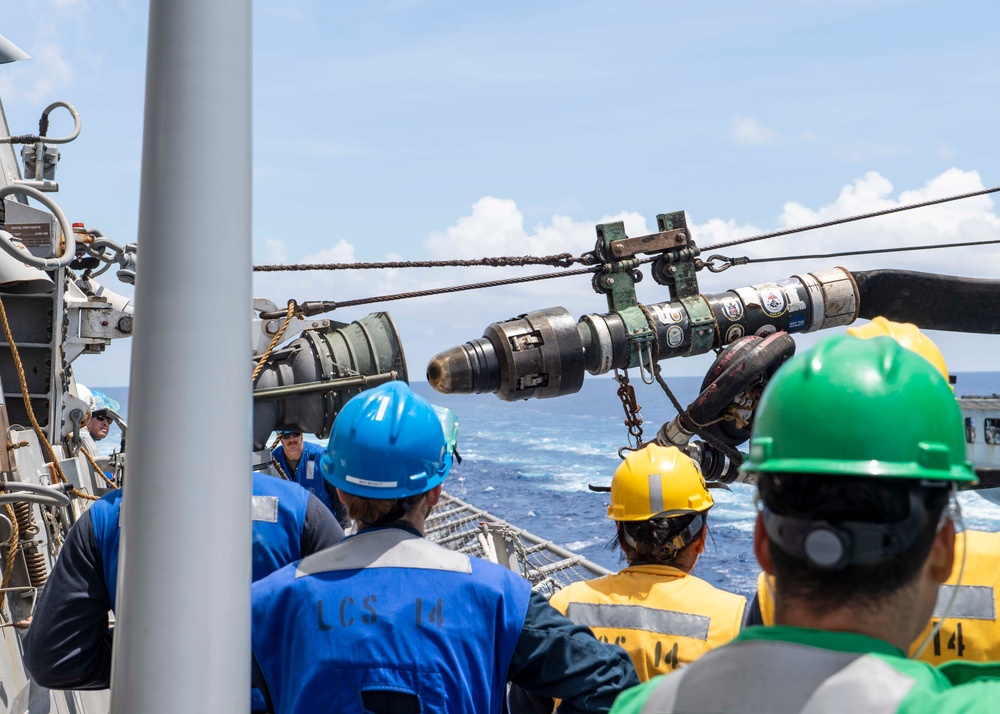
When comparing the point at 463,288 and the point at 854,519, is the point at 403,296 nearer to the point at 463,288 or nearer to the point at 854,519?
the point at 463,288

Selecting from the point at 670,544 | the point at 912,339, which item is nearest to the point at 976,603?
the point at 912,339

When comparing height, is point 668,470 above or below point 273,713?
above

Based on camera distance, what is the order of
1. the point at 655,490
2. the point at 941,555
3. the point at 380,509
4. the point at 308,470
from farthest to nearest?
the point at 308,470 → the point at 655,490 → the point at 380,509 → the point at 941,555

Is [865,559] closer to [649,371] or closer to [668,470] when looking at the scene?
[668,470]

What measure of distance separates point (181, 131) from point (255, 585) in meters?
1.09

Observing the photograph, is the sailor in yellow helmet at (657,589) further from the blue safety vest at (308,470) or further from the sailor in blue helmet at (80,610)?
the blue safety vest at (308,470)

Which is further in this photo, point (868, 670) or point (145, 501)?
point (145, 501)

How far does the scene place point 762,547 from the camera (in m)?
1.37

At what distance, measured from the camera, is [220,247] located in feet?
5.32

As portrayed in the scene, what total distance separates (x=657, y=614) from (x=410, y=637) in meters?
0.87

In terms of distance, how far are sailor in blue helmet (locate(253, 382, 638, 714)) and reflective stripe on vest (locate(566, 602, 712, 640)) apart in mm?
446

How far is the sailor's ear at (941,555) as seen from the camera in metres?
1.28

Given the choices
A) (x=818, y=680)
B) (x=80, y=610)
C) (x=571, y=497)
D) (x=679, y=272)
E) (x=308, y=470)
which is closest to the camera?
(x=818, y=680)

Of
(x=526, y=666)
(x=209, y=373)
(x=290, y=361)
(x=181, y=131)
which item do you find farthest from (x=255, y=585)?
(x=290, y=361)
